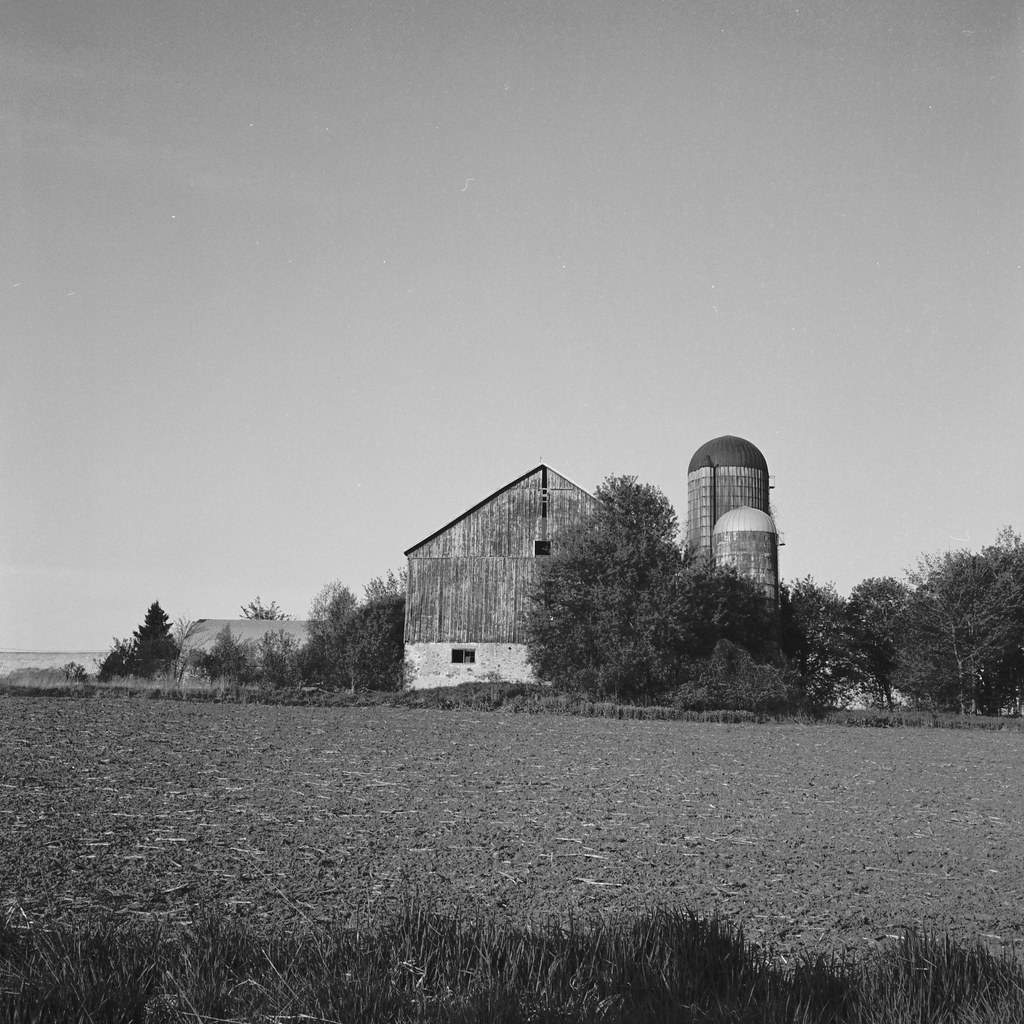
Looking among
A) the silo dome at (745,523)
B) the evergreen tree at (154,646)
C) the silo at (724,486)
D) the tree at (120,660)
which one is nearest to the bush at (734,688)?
the silo dome at (745,523)

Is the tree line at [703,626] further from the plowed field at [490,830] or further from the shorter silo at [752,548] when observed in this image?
the plowed field at [490,830]

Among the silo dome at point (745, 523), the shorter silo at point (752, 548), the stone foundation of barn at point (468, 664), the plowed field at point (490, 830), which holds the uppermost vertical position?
the silo dome at point (745, 523)

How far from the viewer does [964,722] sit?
3088 cm

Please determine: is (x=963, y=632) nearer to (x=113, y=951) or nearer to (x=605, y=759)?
(x=605, y=759)

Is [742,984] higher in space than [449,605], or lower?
lower

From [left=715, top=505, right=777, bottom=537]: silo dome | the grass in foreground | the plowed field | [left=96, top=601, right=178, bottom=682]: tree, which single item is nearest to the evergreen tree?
[left=96, top=601, right=178, bottom=682]: tree

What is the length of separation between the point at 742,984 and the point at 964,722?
29.8m

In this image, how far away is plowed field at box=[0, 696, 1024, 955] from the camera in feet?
23.2

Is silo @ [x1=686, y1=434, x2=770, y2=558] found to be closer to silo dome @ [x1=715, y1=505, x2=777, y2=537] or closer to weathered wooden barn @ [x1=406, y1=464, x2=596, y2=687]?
silo dome @ [x1=715, y1=505, x2=777, y2=537]

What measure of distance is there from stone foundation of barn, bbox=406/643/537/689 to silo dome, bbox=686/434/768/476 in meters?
13.0

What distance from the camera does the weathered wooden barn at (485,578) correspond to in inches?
1556

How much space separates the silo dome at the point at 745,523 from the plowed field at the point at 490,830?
71.9ft

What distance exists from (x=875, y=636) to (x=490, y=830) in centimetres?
4371

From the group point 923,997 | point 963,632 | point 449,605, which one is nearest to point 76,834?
point 923,997
